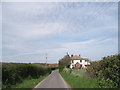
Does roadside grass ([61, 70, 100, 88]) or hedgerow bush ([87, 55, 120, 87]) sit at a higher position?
hedgerow bush ([87, 55, 120, 87])

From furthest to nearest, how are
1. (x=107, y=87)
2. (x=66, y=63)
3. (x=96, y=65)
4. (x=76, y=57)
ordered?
(x=76, y=57)
(x=66, y=63)
(x=96, y=65)
(x=107, y=87)

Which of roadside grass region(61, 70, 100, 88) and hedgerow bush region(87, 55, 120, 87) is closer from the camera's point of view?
hedgerow bush region(87, 55, 120, 87)

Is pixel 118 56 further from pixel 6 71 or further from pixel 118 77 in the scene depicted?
pixel 6 71

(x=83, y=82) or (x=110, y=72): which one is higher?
(x=110, y=72)

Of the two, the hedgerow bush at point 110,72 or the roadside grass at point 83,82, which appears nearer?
the hedgerow bush at point 110,72

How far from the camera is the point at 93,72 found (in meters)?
15.5

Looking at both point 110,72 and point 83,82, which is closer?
point 110,72

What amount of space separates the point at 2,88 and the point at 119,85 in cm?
890

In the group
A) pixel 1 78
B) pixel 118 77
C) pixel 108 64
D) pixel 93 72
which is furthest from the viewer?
pixel 1 78

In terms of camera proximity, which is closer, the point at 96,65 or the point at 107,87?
the point at 107,87

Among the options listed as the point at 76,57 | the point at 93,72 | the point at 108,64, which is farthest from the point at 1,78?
the point at 76,57

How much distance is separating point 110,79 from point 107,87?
615 millimetres

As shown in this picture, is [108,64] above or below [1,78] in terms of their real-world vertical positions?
above

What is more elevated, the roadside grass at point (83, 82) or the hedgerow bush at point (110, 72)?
the hedgerow bush at point (110, 72)
